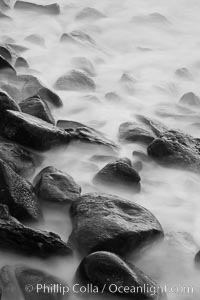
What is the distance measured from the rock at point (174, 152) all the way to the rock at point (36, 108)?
70 centimetres

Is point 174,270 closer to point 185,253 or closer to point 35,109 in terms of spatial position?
point 185,253

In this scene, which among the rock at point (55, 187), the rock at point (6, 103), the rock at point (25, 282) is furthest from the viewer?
the rock at point (6, 103)

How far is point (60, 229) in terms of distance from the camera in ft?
8.92

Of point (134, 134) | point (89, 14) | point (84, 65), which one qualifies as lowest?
point (89, 14)

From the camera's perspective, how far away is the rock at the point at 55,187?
281cm

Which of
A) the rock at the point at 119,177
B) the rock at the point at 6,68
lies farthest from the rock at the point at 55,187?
the rock at the point at 6,68

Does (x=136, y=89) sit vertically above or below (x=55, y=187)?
below

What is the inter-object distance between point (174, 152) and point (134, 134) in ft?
1.23

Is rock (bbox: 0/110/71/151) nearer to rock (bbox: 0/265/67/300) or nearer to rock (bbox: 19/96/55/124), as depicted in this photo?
rock (bbox: 19/96/55/124)

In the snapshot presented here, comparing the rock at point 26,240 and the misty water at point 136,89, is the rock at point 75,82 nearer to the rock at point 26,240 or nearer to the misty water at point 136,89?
the misty water at point 136,89

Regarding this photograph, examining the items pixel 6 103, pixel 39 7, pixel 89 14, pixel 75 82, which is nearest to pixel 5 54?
pixel 75 82

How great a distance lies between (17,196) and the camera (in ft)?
8.77

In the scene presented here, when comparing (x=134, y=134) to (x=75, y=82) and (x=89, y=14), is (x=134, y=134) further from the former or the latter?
(x=89, y=14)

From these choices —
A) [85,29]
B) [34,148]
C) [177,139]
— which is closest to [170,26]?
[85,29]
